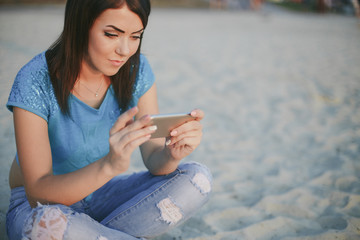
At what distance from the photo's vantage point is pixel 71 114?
5.61ft

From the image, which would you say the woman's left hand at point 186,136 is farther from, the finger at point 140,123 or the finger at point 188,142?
the finger at point 140,123

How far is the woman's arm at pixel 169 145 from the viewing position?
1572mm

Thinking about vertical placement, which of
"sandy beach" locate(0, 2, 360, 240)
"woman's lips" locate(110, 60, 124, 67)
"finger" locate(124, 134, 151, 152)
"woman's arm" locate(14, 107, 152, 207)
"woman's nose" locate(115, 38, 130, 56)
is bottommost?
"sandy beach" locate(0, 2, 360, 240)

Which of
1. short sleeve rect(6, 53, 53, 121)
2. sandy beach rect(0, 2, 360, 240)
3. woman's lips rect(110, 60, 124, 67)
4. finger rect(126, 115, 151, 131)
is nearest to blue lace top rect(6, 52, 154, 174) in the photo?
short sleeve rect(6, 53, 53, 121)

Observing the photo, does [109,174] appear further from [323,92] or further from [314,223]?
[323,92]

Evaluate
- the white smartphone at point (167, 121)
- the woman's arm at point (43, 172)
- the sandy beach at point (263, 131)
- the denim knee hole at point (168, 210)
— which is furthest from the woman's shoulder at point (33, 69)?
the sandy beach at point (263, 131)

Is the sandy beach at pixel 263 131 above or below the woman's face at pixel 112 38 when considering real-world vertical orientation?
below

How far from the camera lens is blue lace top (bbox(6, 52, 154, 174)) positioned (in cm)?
151

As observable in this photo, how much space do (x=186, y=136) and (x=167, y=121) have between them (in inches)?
8.4

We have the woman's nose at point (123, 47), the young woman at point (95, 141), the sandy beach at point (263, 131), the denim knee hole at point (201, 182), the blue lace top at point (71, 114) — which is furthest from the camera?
the sandy beach at point (263, 131)

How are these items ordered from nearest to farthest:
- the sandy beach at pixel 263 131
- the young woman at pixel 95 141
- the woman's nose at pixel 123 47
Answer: the young woman at pixel 95 141 < the woman's nose at pixel 123 47 < the sandy beach at pixel 263 131

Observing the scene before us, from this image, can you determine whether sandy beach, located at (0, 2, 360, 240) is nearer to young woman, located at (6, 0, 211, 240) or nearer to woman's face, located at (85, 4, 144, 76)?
young woman, located at (6, 0, 211, 240)

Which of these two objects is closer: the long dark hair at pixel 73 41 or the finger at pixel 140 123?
the finger at pixel 140 123

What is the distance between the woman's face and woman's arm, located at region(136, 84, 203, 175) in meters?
0.39
